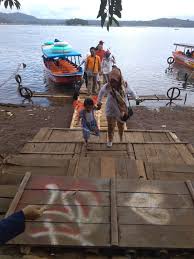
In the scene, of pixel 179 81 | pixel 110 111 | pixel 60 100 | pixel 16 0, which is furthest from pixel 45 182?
pixel 179 81

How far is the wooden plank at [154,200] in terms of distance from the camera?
4266 mm

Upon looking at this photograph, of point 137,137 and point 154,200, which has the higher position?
point 154,200

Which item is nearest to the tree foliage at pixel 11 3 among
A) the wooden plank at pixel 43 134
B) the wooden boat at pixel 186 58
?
the wooden plank at pixel 43 134

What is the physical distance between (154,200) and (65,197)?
111cm

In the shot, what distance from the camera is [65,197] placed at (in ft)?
14.4

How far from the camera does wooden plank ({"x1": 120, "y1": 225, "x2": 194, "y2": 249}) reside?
11.7 feet

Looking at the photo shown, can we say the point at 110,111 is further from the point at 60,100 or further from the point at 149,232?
the point at 60,100

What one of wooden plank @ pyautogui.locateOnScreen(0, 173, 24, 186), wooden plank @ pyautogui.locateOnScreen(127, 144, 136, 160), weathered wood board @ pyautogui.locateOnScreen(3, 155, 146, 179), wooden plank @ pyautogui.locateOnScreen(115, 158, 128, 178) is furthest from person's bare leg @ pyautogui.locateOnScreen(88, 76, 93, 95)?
wooden plank @ pyautogui.locateOnScreen(0, 173, 24, 186)

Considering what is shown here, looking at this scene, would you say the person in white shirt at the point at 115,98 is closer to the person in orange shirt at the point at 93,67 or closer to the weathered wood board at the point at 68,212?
the weathered wood board at the point at 68,212

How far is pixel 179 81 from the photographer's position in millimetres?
32188

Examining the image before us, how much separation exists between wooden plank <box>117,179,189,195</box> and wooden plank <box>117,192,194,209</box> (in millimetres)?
83

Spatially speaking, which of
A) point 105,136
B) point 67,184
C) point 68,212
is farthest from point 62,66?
point 68,212

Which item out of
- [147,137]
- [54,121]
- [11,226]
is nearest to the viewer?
[11,226]

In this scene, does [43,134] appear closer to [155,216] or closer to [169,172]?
[169,172]
